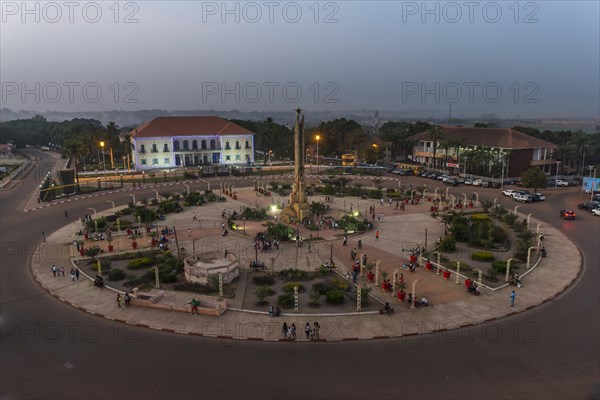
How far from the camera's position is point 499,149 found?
273ft

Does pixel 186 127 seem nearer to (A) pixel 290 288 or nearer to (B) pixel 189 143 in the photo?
(B) pixel 189 143

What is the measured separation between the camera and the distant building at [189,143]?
95312mm

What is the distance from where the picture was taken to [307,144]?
11919 centimetres

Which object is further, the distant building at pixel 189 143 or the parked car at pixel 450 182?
the distant building at pixel 189 143

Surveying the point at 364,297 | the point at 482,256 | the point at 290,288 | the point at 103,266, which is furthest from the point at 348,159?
the point at 364,297

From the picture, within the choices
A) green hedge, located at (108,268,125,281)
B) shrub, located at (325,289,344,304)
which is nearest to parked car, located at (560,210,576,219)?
shrub, located at (325,289,344,304)

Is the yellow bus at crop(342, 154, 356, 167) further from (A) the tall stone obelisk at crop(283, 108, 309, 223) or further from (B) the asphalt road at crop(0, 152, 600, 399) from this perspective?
(B) the asphalt road at crop(0, 152, 600, 399)

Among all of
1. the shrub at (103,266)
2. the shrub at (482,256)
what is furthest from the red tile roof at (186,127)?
the shrub at (482,256)

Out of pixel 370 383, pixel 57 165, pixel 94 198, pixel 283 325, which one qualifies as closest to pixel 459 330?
pixel 370 383

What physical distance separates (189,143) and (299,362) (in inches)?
3275

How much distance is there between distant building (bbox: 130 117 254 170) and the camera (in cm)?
9531

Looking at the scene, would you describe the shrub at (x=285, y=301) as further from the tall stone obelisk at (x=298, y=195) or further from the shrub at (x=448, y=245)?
the tall stone obelisk at (x=298, y=195)

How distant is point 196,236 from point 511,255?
29967 millimetres

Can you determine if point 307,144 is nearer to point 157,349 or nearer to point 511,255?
point 511,255
